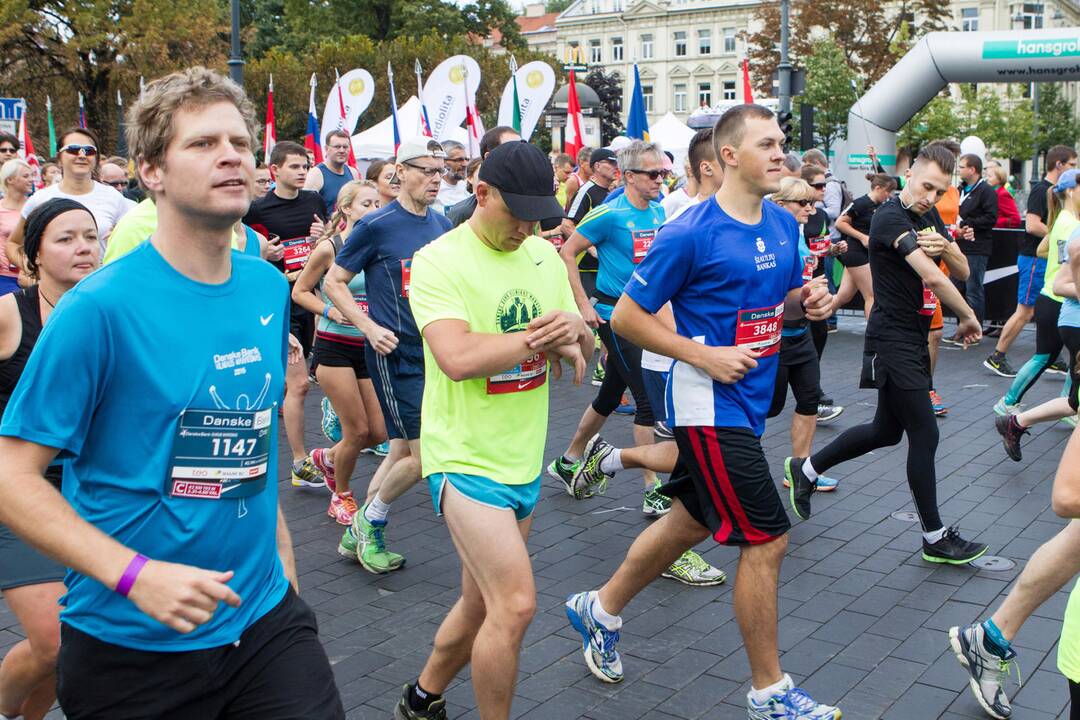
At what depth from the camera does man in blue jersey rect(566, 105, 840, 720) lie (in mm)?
Result: 3945

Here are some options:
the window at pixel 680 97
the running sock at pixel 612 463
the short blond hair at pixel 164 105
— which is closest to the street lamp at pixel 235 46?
the running sock at pixel 612 463

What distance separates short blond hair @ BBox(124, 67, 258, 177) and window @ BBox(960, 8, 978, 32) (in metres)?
77.7

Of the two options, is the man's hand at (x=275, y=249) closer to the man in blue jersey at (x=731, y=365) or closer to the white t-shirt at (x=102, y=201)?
the white t-shirt at (x=102, y=201)

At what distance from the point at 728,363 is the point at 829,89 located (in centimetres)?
4199

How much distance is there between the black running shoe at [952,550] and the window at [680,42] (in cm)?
8499

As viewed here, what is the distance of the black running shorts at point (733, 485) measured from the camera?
3992 mm

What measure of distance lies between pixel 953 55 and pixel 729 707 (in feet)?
69.8

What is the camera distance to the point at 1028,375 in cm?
880

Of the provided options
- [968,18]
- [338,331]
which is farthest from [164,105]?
[968,18]

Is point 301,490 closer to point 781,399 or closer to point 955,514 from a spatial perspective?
point 781,399

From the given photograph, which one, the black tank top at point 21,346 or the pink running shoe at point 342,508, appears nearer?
the black tank top at point 21,346

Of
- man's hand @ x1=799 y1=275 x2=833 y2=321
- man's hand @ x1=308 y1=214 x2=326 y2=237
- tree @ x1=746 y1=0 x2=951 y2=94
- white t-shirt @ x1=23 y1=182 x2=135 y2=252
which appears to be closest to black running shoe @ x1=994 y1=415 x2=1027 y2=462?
man's hand @ x1=799 y1=275 x2=833 y2=321

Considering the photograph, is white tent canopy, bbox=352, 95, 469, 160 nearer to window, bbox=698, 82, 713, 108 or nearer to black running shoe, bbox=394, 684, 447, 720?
black running shoe, bbox=394, 684, 447, 720

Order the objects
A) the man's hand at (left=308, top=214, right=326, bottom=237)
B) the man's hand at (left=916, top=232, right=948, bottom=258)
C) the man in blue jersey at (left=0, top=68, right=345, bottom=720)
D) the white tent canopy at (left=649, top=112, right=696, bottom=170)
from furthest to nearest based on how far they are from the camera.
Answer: the white tent canopy at (left=649, top=112, right=696, bottom=170) < the man's hand at (left=308, top=214, right=326, bottom=237) < the man's hand at (left=916, top=232, right=948, bottom=258) < the man in blue jersey at (left=0, top=68, right=345, bottom=720)
